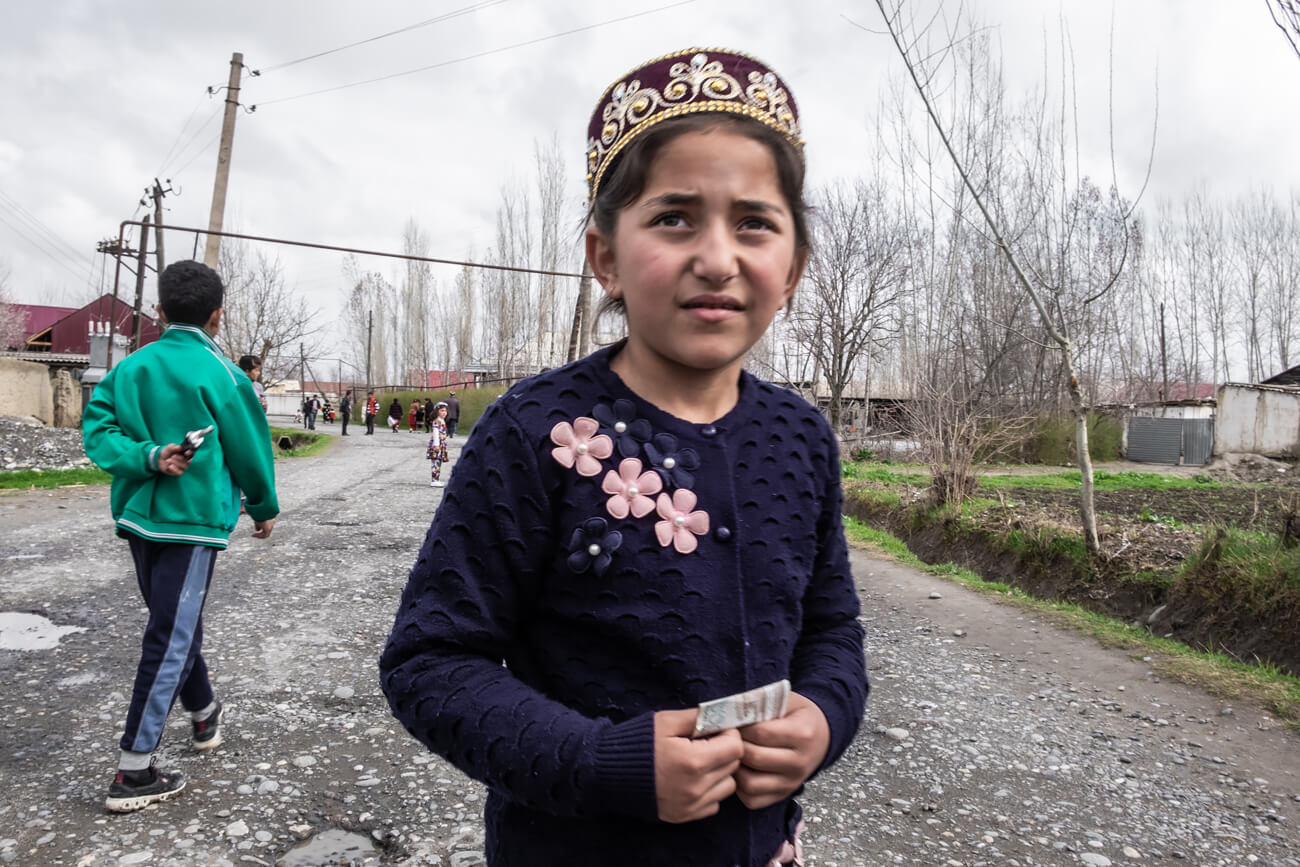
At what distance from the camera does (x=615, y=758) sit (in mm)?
858

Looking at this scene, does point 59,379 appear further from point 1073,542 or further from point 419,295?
point 419,295

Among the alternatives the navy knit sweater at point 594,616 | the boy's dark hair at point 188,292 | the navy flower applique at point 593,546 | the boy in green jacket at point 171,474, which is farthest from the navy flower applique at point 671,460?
the boy's dark hair at point 188,292

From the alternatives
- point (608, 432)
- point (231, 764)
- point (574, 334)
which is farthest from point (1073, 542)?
point (574, 334)

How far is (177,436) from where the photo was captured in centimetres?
272

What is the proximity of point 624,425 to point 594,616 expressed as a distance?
0.25 meters

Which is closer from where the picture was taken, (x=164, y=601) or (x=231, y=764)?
(x=164, y=601)

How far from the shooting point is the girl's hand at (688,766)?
84 centimetres

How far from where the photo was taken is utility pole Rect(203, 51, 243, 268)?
14883 millimetres

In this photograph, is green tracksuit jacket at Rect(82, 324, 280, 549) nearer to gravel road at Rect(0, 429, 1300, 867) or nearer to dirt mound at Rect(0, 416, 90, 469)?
gravel road at Rect(0, 429, 1300, 867)

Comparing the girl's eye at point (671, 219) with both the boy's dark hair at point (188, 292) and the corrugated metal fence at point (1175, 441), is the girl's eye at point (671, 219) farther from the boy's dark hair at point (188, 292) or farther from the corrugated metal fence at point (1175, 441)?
the corrugated metal fence at point (1175, 441)

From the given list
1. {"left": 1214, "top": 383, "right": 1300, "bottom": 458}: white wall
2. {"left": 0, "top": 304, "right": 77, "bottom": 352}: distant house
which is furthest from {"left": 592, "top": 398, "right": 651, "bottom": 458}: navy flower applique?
{"left": 0, "top": 304, "right": 77, "bottom": 352}: distant house

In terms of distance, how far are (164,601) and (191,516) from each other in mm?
281

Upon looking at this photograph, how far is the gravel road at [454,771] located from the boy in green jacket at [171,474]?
0.32 meters

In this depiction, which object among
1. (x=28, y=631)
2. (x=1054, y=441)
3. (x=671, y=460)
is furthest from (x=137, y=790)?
(x=1054, y=441)
